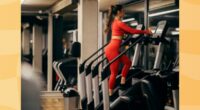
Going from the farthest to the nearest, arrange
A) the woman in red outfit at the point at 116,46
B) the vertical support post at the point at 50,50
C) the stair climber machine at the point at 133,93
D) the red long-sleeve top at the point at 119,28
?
the vertical support post at the point at 50,50 → the woman in red outfit at the point at 116,46 → the red long-sleeve top at the point at 119,28 → the stair climber machine at the point at 133,93

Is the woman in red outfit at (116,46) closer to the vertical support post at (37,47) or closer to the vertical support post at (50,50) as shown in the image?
the vertical support post at (50,50)

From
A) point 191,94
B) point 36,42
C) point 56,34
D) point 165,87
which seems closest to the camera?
point 191,94

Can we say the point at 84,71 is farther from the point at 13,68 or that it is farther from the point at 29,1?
the point at 13,68

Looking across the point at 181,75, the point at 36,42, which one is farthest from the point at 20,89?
the point at 36,42

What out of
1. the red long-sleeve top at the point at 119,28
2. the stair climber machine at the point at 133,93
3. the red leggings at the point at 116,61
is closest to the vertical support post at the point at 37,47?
the red leggings at the point at 116,61

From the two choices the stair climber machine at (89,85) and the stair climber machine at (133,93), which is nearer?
the stair climber machine at (133,93)

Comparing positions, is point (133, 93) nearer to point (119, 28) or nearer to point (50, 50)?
point (119, 28)

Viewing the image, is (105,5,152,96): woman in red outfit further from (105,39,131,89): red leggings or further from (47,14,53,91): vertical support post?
(47,14,53,91): vertical support post

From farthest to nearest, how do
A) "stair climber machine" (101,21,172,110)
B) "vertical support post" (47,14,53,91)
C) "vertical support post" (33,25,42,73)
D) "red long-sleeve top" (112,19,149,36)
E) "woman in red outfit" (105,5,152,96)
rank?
1. "vertical support post" (33,25,42,73)
2. "vertical support post" (47,14,53,91)
3. "woman in red outfit" (105,5,152,96)
4. "red long-sleeve top" (112,19,149,36)
5. "stair climber machine" (101,21,172,110)

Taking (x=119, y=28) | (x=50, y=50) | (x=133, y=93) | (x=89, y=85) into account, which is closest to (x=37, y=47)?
(x=50, y=50)

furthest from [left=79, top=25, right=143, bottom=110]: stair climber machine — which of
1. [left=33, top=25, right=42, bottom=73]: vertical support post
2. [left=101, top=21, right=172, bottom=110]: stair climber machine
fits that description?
[left=33, top=25, right=42, bottom=73]: vertical support post

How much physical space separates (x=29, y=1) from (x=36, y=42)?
356 centimetres

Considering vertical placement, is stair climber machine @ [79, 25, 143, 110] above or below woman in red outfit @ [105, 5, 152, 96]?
below

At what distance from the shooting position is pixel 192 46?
2.29 metres
